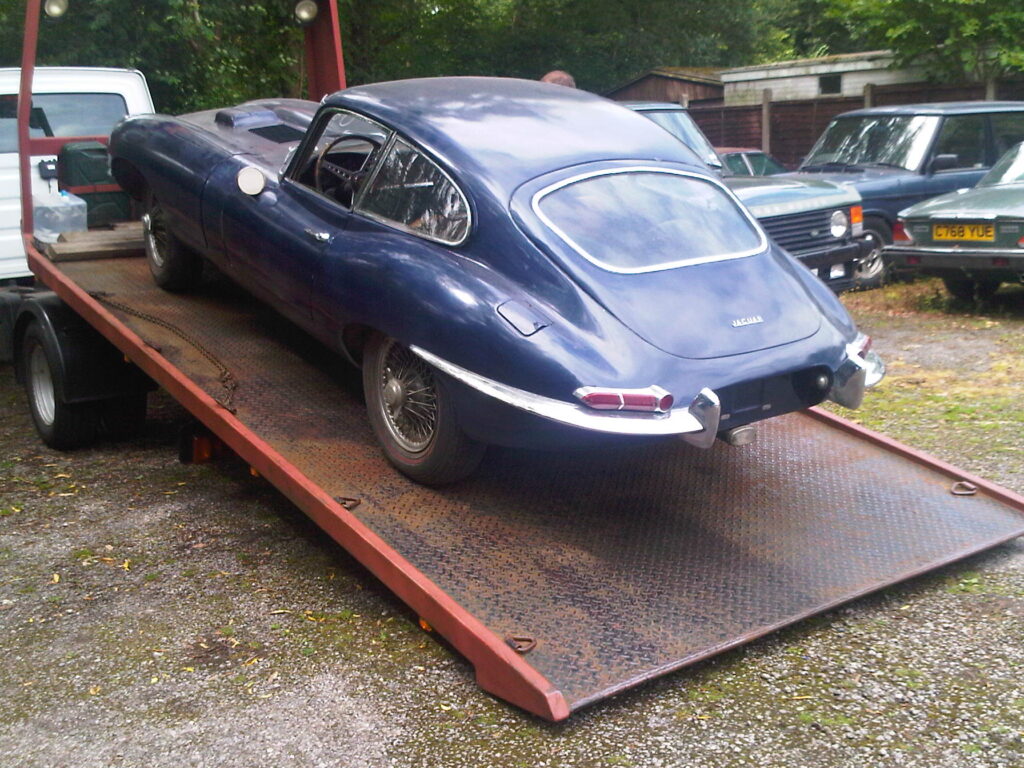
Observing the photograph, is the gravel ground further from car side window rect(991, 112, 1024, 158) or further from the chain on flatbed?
car side window rect(991, 112, 1024, 158)

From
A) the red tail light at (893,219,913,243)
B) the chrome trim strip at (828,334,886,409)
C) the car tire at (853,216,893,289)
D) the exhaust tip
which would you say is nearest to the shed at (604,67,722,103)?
the car tire at (853,216,893,289)

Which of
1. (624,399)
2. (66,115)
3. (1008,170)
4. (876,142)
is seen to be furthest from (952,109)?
(624,399)

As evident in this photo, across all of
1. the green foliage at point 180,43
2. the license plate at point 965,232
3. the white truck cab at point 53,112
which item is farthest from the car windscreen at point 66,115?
the license plate at point 965,232

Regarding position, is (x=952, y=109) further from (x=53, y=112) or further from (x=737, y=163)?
(x=53, y=112)

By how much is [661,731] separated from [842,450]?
7.57 feet

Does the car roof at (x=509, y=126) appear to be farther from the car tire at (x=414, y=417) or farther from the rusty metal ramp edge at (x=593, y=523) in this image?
the rusty metal ramp edge at (x=593, y=523)

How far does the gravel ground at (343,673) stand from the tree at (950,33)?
471 inches

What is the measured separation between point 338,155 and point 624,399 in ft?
7.61

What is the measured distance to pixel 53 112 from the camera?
8.65 metres

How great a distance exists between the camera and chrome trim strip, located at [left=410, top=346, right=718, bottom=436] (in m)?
4.02

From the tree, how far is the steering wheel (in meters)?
12.8

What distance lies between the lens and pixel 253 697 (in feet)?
12.7

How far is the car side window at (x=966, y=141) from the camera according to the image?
1164cm

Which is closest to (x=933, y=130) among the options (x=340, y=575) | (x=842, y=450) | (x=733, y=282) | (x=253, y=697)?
(x=842, y=450)
